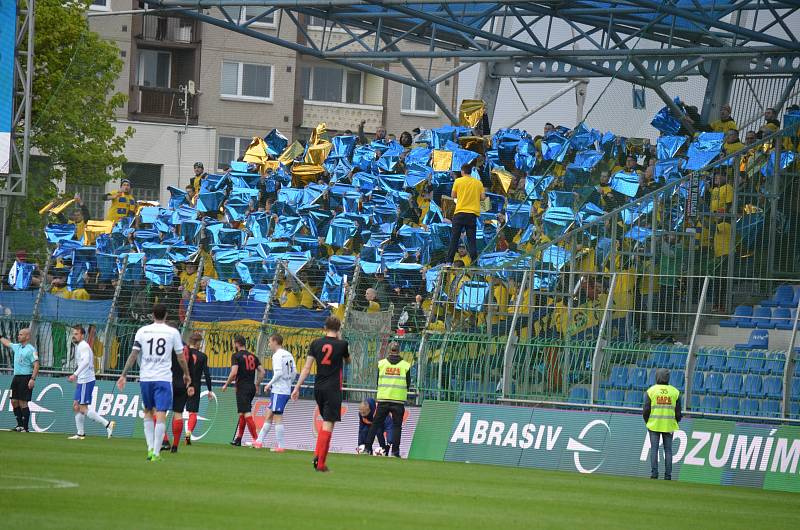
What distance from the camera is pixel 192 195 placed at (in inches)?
1346

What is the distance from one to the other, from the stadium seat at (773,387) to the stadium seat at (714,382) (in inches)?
27.0

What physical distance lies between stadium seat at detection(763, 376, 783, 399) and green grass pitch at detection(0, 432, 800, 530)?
1728 millimetres

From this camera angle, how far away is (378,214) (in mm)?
30188

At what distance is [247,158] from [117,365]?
11.0m

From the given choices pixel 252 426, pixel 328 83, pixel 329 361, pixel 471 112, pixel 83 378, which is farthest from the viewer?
pixel 328 83

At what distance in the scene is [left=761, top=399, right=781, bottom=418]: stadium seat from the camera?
65.4 ft

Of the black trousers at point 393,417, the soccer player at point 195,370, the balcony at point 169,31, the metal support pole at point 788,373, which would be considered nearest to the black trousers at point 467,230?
the black trousers at point 393,417

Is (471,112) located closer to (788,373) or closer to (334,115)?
(788,373)

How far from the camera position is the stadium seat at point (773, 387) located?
780 inches

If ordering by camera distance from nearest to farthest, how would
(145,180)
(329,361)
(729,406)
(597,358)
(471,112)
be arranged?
(329,361), (729,406), (597,358), (471,112), (145,180)

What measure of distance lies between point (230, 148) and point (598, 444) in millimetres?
38588

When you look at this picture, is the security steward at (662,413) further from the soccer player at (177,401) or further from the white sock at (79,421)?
the white sock at (79,421)

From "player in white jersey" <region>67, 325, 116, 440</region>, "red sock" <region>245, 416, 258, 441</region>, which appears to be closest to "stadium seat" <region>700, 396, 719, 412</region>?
"red sock" <region>245, 416, 258, 441</region>

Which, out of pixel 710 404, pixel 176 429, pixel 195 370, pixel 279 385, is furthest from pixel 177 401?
pixel 710 404
